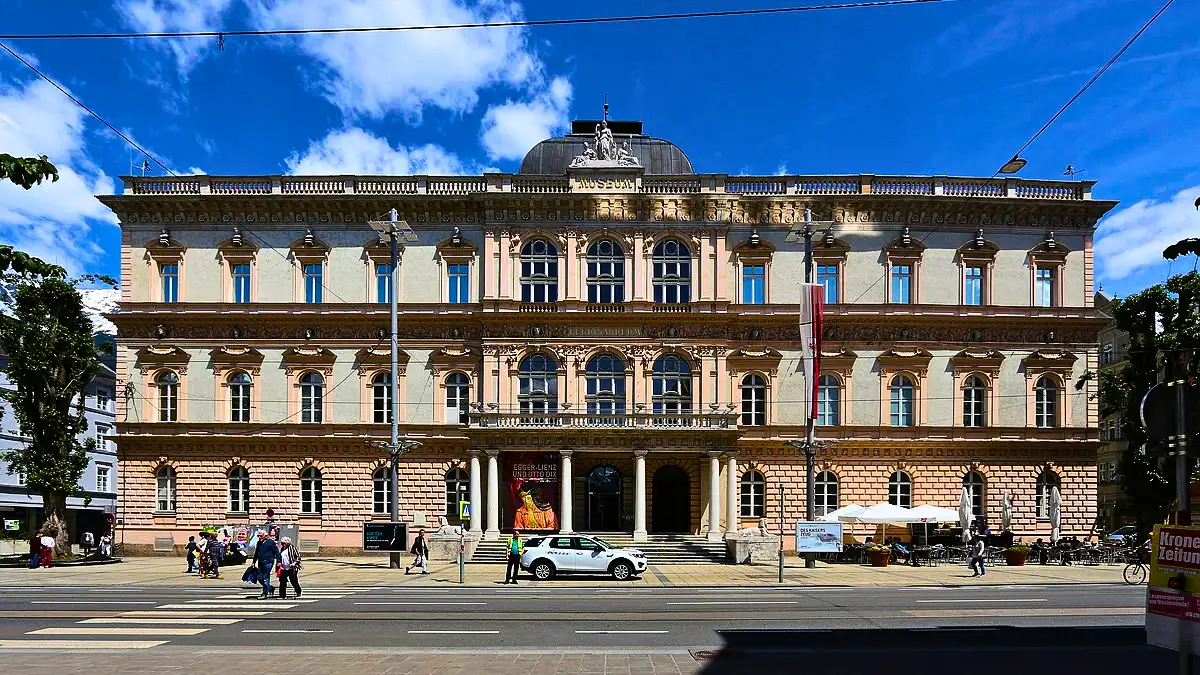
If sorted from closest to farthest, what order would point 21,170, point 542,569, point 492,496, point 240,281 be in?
point 21,170 < point 542,569 < point 492,496 < point 240,281

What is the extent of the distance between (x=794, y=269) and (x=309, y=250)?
22.4 metres

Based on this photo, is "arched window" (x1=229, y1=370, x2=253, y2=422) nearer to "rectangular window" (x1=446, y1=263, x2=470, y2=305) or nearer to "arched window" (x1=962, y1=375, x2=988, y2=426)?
"rectangular window" (x1=446, y1=263, x2=470, y2=305)

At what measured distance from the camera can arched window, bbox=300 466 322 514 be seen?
135 feet

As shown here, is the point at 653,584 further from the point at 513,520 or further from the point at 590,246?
the point at 590,246

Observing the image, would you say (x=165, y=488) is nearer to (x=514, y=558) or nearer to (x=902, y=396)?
(x=514, y=558)

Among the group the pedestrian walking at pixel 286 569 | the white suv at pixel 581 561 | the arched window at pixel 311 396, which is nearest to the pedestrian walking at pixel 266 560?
the pedestrian walking at pixel 286 569

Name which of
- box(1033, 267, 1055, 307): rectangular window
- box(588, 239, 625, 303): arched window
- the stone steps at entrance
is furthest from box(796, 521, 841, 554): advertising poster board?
box(1033, 267, 1055, 307): rectangular window

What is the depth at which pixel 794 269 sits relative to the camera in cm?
4172

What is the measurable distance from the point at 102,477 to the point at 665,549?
5127cm

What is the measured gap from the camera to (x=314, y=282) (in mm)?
41875

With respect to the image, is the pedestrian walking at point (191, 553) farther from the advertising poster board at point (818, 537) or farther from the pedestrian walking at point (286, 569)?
the advertising poster board at point (818, 537)

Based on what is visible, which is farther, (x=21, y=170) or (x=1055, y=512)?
(x=1055, y=512)

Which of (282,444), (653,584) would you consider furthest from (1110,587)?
(282,444)

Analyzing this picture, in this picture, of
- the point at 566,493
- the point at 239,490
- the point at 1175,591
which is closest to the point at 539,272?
the point at 566,493
